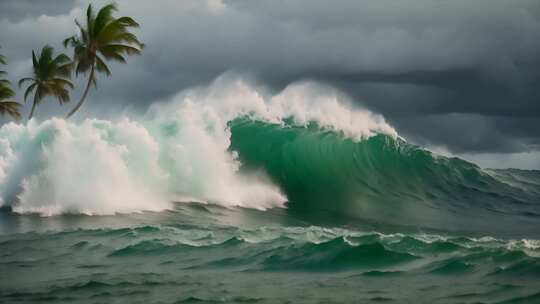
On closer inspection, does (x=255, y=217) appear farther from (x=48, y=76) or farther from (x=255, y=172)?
(x=48, y=76)

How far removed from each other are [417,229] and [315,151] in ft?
31.4

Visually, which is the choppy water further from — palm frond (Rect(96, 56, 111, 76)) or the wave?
palm frond (Rect(96, 56, 111, 76))

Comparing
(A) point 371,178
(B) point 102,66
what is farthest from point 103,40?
(A) point 371,178

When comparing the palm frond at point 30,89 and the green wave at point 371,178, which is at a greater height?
the palm frond at point 30,89

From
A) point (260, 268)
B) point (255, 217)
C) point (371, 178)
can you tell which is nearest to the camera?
point (260, 268)

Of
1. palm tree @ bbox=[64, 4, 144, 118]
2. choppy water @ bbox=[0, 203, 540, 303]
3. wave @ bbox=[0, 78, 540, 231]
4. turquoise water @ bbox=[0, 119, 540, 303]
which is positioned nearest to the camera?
choppy water @ bbox=[0, 203, 540, 303]

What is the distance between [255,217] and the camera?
68.3ft

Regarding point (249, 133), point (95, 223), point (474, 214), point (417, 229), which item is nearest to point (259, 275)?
point (95, 223)

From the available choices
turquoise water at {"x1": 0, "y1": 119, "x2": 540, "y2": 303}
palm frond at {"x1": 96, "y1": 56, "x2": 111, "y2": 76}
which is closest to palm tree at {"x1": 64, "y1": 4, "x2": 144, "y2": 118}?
palm frond at {"x1": 96, "y1": 56, "x2": 111, "y2": 76}

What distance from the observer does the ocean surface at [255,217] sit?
8.60 metres

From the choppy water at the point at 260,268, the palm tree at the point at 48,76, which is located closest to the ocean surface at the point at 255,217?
the choppy water at the point at 260,268

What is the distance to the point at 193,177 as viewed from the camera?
23.4 m

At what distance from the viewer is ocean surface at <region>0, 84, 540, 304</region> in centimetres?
860

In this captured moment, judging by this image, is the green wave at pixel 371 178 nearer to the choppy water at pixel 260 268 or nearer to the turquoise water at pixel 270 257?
the turquoise water at pixel 270 257
